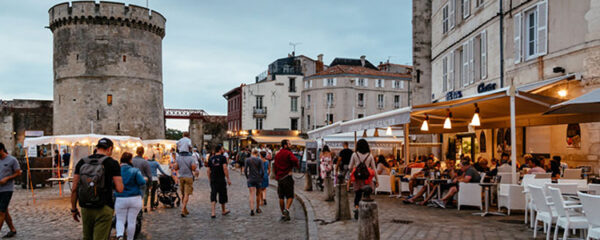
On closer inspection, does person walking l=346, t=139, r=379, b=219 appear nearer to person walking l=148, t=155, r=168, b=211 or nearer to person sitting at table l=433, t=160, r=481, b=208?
person sitting at table l=433, t=160, r=481, b=208

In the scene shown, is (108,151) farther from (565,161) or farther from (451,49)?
(451,49)

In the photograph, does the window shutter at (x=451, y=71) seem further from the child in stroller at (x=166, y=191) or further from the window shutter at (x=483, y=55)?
the child in stroller at (x=166, y=191)

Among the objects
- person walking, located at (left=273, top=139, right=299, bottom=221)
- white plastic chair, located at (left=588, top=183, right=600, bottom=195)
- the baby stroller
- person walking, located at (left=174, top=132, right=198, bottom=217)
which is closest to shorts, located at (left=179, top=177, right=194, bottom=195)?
person walking, located at (left=174, top=132, right=198, bottom=217)

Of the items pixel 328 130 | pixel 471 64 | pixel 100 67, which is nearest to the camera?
pixel 328 130

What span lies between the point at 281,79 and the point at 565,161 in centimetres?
4234

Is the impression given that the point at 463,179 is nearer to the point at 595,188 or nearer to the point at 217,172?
the point at 595,188

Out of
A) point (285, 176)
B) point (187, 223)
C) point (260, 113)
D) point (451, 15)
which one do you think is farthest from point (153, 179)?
point (260, 113)

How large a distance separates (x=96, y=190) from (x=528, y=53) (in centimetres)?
1278

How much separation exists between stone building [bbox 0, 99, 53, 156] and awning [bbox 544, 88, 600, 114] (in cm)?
5180

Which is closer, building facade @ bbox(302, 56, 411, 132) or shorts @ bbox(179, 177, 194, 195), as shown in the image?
shorts @ bbox(179, 177, 194, 195)

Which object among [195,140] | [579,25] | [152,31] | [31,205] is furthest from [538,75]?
[195,140]

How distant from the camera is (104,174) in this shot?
209 inches

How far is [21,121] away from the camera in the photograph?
50.9 m

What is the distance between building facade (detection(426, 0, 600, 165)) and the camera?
11758 mm
